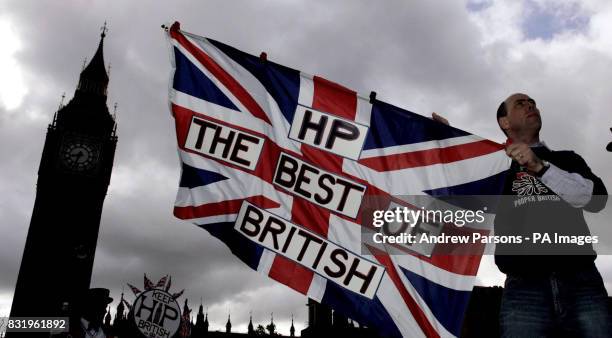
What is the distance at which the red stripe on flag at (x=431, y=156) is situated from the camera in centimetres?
462

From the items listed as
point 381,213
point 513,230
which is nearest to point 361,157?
point 381,213

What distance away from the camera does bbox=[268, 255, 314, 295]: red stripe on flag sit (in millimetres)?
4414

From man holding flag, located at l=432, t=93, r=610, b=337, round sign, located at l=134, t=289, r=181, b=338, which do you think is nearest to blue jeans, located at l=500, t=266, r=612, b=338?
man holding flag, located at l=432, t=93, r=610, b=337

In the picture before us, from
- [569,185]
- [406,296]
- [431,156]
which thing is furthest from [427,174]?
[569,185]

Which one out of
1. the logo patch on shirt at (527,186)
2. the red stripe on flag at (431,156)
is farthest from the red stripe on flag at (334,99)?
the logo patch on shirt at (527,186)

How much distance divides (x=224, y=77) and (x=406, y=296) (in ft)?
8.51

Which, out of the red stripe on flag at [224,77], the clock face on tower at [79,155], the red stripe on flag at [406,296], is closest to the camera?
the red stripe on flag at [406,296]

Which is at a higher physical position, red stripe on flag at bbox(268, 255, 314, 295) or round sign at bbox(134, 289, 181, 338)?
round sign at bbox(134, 289, 181, 338)

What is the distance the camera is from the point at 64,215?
59781 millimetres

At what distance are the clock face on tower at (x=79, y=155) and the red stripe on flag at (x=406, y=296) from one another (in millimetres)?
61335

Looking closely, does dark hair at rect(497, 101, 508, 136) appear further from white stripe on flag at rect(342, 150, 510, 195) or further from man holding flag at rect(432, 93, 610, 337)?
white stripe on flag at rect(342, 150, 510, 195)

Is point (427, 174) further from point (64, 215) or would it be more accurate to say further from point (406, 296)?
point (64, 215)

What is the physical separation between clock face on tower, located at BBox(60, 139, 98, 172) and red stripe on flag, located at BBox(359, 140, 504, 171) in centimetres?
6106

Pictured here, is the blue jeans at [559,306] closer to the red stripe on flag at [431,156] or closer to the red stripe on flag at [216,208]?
the red stripe on flag at [431,156]
